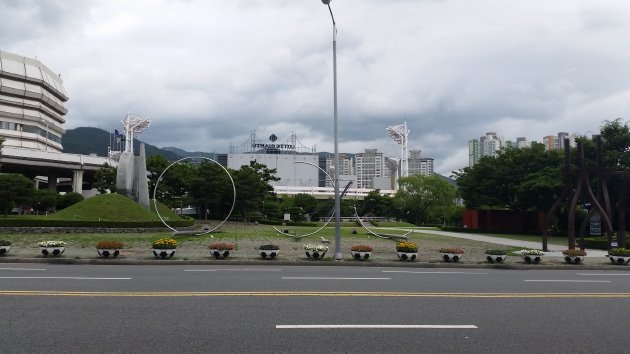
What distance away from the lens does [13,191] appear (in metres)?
39.9

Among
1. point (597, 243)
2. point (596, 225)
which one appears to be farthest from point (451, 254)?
point (596, 225)

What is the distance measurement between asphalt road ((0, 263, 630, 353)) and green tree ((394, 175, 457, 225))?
210ft

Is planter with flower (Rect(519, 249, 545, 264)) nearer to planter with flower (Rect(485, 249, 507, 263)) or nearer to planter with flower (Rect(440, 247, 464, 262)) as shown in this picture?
planter with flower (Rect(485, 249, 507, 263))

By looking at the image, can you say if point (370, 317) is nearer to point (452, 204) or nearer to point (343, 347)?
point (343, 347)

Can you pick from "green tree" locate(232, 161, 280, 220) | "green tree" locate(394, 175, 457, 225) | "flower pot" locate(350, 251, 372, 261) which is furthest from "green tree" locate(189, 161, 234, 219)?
"green tree" locate(394, 175, 457, 225)

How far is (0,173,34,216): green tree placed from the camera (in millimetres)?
39219

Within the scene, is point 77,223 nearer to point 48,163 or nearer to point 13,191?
point 13,191

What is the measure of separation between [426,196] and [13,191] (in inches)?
2163

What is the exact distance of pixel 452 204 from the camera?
257 ft

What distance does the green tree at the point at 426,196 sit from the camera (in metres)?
76.6

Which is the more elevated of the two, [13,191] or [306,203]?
[13,191]

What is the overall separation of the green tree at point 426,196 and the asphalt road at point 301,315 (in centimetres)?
6398

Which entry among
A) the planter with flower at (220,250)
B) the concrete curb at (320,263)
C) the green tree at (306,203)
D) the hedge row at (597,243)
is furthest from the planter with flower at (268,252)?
the green tree at (306,203)

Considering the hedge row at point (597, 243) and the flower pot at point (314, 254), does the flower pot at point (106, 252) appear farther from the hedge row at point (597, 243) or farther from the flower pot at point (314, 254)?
the hedge row at point (597, 243)
